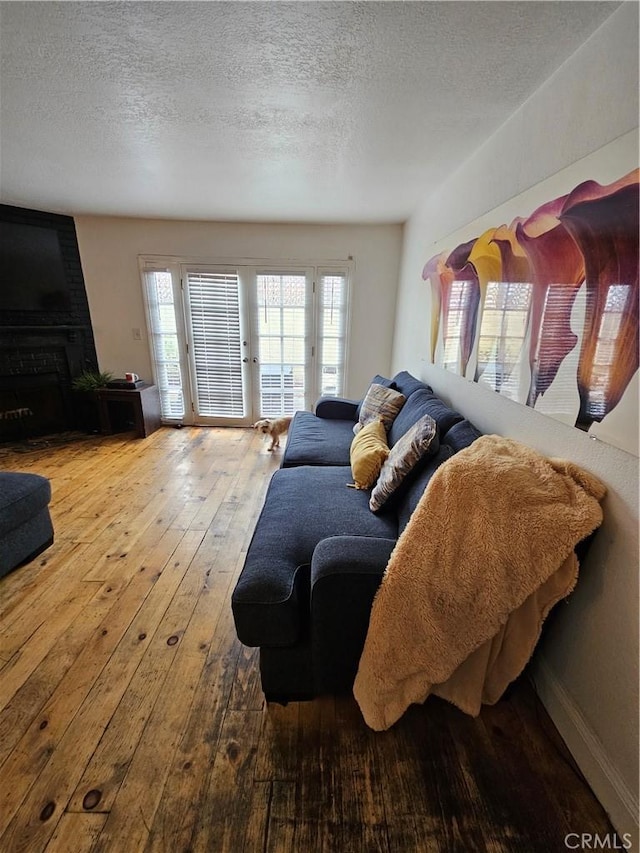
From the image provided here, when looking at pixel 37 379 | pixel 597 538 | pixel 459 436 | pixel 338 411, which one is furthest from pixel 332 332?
pixel 597 538

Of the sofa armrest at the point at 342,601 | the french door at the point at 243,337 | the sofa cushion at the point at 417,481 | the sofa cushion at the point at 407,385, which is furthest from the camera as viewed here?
the french door at the point at 243,337

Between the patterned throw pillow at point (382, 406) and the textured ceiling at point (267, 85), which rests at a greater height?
the textured ceiling at point (267, 85)

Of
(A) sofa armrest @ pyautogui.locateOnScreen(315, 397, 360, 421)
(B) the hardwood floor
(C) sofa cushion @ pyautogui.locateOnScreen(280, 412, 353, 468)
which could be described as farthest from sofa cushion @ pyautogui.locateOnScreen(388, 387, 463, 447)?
(B) the hardwood floor

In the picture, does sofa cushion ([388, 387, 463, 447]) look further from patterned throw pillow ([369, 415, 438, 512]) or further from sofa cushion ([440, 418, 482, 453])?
patterned throw pillow ([369, 415, 438, 512])

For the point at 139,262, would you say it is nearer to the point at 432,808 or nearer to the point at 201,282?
the point at 201,282

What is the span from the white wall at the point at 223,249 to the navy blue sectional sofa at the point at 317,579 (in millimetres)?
2630

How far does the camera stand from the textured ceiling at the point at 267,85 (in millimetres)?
1116

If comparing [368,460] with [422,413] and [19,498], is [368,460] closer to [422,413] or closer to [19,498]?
[422,413]

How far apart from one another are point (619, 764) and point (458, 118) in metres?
2.55

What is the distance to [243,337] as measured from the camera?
4.04m

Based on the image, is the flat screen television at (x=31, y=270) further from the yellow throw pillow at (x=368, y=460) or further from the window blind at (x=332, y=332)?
the yellow throw pillow at (x=368, y=460)

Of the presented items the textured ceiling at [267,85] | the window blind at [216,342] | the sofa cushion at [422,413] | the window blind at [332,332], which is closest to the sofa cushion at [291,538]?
the sofa cushion at [422,413]

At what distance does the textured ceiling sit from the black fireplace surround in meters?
1.20

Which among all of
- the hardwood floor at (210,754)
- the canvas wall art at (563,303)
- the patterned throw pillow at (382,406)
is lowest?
the hardwood floor at (210,754)
